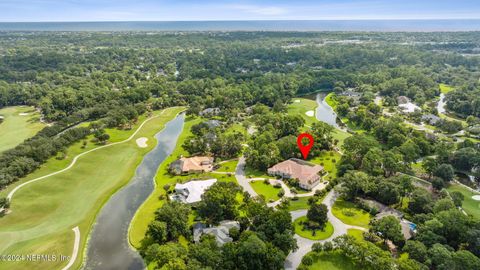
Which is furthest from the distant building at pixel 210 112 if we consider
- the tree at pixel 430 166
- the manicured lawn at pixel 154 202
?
the tree at pixel 430 166

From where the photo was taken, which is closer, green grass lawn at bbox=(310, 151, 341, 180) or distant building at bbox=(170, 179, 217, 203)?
distant building at bbox=(170, 179, 217, 203)

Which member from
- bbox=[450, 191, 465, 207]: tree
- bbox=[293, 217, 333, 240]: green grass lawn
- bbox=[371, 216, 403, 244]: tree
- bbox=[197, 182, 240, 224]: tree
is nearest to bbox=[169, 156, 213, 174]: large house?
bbox=[197, 182, 240, 224]: tree

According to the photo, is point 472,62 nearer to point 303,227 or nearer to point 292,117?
point 292,117

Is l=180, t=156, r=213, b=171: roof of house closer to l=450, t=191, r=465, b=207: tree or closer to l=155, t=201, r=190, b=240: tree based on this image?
l=155, t=201, r=190, b=240: tree

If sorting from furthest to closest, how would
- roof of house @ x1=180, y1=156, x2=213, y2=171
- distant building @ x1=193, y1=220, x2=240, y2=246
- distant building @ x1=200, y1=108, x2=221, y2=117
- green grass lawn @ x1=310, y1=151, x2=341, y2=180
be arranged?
1. distant building @ x1=200, y1=108, x2=221, y2=117
2. roof of house @ x1=180, y1=156, x2=213, y2=171
3. green grass lawn @ x1=310, y1=151, x2=341, y2=180
4. distant building @ x1=193, y1=220, x2=240, y2=246

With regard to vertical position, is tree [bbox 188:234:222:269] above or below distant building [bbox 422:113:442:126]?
below

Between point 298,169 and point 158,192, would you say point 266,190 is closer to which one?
point 298,169

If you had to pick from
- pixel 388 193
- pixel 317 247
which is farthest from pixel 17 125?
pixel 388 193
